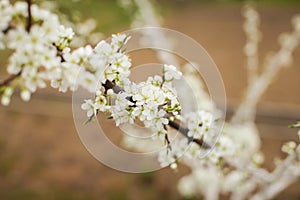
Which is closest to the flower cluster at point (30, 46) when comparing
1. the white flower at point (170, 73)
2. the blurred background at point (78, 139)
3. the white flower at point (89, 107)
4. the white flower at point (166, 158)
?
the white flower at point (89, 107)

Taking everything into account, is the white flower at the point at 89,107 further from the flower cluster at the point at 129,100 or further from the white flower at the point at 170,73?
the white flower at the point at 170,73

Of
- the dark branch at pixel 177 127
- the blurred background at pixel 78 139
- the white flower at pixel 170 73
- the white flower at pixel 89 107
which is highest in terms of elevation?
the blurred background at pixel 78 139

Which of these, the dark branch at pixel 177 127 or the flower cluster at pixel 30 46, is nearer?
the flower cluster at pixel 30 46

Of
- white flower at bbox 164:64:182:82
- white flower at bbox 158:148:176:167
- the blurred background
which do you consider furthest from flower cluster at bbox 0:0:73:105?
the blurred background

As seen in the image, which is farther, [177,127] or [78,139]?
[78,139]

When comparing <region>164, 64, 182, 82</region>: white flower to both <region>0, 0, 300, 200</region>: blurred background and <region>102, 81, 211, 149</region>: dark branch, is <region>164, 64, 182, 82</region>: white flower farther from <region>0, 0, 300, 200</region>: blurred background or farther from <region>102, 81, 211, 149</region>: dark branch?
<region>0, 0, 300, 200</region>: blurred background

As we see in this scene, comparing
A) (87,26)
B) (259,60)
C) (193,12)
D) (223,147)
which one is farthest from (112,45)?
(193,12)

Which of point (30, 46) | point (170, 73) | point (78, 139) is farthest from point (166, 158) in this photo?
point (78, 139)

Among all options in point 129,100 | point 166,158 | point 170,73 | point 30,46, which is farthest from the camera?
point 166,158

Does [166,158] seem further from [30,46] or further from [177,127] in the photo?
[30,46]

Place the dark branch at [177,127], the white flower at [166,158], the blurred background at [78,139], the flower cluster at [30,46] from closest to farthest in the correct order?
the flower cluster at [30,46], the dark branch at [177,127], the white flower at [166,158], the blurred background at [78,139]
